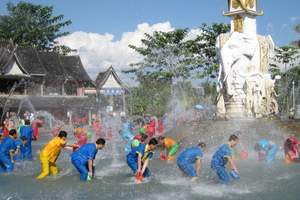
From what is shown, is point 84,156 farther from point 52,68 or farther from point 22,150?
point 52,68

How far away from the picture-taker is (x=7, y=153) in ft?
45.0

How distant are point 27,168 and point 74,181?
146 inches

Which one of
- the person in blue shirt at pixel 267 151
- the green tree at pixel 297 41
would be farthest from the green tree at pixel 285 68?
the person in blue shirt at pixel 267 151

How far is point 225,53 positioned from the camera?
2300 centimetres

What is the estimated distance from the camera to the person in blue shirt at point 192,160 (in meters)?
11.6

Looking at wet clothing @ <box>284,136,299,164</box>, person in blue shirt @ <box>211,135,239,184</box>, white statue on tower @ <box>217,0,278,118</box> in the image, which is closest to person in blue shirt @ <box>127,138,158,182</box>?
person in blue shirt @ <box>211,135,239,184</box>

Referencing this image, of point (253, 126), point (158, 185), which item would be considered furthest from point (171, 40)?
point (158, 185)

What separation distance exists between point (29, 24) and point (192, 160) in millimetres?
55804

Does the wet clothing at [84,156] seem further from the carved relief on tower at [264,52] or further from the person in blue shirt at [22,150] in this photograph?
the carved relief on tower at [264,52]

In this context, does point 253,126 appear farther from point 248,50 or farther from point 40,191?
point 40,191

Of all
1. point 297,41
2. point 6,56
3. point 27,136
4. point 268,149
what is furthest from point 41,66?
point 268,149

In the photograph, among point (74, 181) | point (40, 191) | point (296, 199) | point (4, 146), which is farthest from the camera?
point (4, 146)

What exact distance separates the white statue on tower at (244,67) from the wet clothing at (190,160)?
11.3m

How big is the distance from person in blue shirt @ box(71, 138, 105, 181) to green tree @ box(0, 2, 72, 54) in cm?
5359
